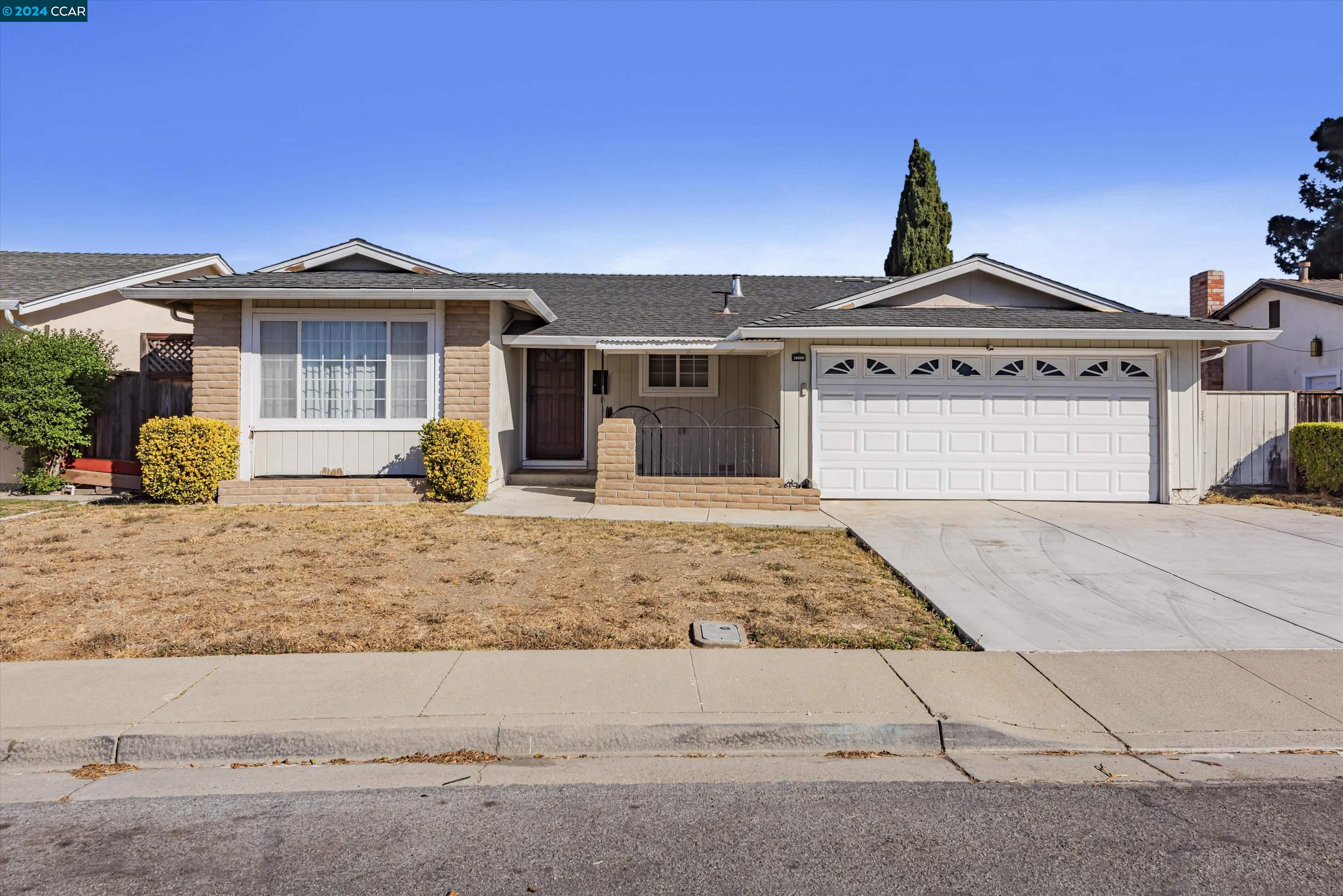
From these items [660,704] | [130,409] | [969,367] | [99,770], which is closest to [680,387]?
[969,367]

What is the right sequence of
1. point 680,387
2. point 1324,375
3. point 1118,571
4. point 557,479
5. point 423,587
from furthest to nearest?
point 1324,375
point 680,387
point 557,479
point 1118,571
point 423,587

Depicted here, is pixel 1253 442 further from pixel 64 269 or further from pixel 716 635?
pixel 64 269

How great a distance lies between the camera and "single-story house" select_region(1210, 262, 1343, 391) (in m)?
18.9

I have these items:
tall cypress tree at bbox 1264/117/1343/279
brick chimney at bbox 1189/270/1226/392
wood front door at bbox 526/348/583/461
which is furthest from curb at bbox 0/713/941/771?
tall cypress tree at bbox 1264/117/1343/279

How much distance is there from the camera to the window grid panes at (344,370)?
12.6 m

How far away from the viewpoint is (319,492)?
12.1m

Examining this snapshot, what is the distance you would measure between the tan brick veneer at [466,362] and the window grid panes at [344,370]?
373mm

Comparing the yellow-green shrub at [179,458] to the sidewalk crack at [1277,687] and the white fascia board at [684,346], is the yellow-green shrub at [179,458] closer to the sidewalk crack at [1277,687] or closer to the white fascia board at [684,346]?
the white fascia board at [684,346]

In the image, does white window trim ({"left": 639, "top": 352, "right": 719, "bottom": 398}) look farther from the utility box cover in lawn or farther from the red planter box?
the utility box cover in lawn

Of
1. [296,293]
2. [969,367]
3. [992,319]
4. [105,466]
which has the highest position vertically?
[296,293]

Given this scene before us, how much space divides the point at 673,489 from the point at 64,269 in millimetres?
15085

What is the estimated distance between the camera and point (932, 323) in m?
12.3

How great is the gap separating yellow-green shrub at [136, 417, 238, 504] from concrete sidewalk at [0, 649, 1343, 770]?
6964 millimetres

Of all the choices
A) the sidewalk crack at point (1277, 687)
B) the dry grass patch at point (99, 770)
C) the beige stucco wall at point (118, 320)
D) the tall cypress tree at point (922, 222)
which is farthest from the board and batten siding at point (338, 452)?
the tall cypress tree at point (922, 222)
